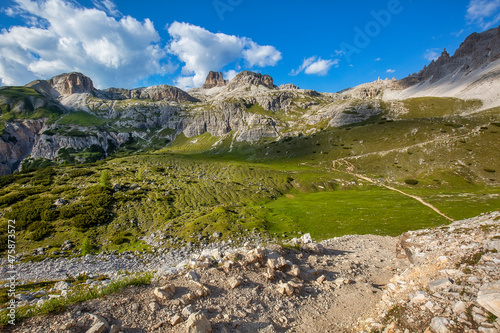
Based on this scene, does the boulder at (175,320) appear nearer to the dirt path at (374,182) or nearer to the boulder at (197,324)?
the boulder at (197,324)

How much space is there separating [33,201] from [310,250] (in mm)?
69773

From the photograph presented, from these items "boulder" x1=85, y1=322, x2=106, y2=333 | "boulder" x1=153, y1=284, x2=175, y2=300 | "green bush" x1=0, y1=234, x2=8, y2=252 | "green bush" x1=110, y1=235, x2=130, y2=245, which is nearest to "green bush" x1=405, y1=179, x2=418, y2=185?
"green bush" x1=110, y1=235, x2=130, y2=245

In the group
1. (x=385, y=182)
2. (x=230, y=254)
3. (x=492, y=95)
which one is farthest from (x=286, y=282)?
(x=492, y=95)

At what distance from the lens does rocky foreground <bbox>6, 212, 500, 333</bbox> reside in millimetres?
8750

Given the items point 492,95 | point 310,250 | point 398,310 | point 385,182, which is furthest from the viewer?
point 492,95

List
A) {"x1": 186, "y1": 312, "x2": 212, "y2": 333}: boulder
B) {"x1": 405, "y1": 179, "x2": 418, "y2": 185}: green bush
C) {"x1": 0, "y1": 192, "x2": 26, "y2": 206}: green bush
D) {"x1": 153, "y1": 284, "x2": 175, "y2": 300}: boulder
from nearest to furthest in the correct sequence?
{"x1": 186, "y1": 312, "x2": 212, "y2": 333}: boulder < {"x1": 153, "y1": 284, "x2": 175, "y2": 300}: boulder < {"x1": 0, "y1": 192, "x2": 26, "y2": 206}: green bush < {"x1": 405, "y1": 179, "x2": 418, "y2": 185}: green bush

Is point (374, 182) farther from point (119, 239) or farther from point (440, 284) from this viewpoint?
point (119, 239)

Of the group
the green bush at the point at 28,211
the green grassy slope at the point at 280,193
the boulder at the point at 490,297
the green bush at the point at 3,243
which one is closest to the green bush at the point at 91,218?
the green grassy slope at the point at 280,193

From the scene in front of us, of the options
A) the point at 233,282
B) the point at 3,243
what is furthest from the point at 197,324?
the point at 3,243

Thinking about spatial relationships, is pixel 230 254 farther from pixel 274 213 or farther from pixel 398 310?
pixel 274 213

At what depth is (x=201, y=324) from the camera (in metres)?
9.27

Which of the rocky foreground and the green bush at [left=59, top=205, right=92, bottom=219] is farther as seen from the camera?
Answer: the green bush at [left=59, top=205, right=92, bottom=219]

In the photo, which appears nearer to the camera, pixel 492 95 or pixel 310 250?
pixel 310 250

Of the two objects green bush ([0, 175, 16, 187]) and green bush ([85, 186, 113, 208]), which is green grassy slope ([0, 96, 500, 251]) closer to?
green bush ([0, 175, 16, 187])
